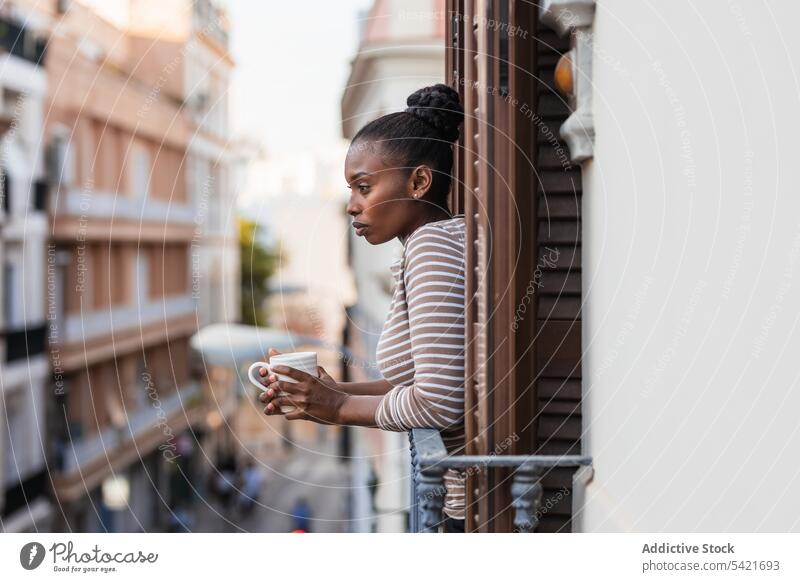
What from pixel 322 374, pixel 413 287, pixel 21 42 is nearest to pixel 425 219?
pixel 413 287

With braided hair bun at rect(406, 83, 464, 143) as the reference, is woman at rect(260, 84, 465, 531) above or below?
below

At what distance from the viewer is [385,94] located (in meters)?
8.16

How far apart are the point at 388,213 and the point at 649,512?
790 millimetres

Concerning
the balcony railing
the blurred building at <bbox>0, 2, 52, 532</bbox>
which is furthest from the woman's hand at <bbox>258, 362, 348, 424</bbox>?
the blurred building at <bbox>0, 2, 52, 532</bbox>

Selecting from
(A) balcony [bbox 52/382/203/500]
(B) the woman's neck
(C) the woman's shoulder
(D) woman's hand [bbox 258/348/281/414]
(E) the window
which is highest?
(E) the window

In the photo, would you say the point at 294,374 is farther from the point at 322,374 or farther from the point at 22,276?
the point at 22,276

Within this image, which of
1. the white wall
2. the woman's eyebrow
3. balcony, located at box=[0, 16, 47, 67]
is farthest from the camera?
balcony, located at box=[0, 16, 47, 67]

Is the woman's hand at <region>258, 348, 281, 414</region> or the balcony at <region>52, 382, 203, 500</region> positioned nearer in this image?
the woman's hand at <region>258, 348, 281, 414</region>

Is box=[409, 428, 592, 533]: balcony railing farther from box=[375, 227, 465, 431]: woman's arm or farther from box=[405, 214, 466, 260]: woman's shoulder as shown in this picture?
box=[405, 214, 466, 260]: woman's shoulder

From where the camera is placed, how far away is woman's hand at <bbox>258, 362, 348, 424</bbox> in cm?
246

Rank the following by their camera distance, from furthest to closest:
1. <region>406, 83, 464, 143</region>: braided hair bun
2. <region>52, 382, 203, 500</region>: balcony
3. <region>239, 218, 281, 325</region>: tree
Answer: <region>239, 218, 281, 325</region>: tree → <region>52, 382, 203, 500</region>: balcony → <region>406, 83, 464, 143</region>: braided hair bun
